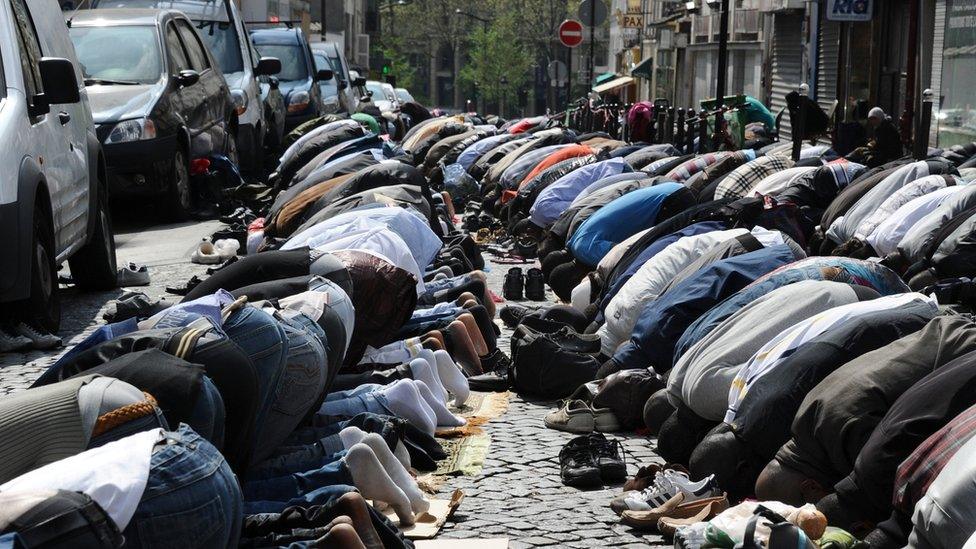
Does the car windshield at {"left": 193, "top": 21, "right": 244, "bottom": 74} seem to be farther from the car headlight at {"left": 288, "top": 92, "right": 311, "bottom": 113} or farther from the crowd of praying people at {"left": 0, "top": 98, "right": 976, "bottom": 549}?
the crowd of praying people at {"left": 0, "top": 98, "right": 976, "bottom": 549}

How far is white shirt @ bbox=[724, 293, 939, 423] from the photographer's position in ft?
19.8

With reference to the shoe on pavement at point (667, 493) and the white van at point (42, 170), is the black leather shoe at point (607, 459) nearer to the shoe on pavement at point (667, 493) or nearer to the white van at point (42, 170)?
the shoe on pavement at point (667, 493)

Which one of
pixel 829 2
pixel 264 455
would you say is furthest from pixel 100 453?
pixel 829 2

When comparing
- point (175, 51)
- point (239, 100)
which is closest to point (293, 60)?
point (239, 100)

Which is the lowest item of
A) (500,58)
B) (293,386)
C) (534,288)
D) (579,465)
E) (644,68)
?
(500,58)

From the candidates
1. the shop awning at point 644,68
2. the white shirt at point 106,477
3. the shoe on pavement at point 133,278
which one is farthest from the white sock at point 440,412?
the shop awning at point 644,68

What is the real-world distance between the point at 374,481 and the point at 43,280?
12.4 ft

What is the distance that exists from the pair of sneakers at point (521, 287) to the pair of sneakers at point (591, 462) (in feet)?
17.3

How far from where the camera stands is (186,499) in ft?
12.4

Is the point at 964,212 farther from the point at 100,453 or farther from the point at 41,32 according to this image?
the point at 100,453

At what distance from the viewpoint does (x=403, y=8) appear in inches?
4144

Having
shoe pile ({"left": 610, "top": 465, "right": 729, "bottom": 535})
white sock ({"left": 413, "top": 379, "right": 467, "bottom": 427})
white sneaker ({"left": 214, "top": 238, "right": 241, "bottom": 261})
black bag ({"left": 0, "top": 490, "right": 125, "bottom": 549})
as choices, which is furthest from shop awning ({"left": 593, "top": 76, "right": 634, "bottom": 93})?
black bag ({"left": 0, "top": 490, "right": 125, "bottom": 549})

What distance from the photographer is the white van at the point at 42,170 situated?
8.20 m

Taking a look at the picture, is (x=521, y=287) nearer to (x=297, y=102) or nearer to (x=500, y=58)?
(x=297, y=102)
